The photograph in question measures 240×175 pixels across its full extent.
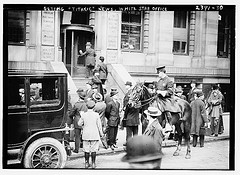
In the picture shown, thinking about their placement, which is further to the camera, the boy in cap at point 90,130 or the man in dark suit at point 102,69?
the man in dark suit at point 102,69

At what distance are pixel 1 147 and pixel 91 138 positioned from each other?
5.65 feet

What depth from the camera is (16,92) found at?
263 inches

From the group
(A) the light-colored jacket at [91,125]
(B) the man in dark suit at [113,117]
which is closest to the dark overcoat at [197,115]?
(B) the man in dark suit at [113,117]

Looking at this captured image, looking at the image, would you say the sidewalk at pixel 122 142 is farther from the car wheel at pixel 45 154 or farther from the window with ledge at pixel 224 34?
the window with ledge at pixel 224 34

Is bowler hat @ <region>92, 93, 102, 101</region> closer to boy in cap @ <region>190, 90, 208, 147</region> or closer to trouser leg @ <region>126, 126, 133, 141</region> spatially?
trouser leg @ <region>126, 126, 133, 141</region>

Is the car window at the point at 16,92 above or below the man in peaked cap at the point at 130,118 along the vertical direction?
above

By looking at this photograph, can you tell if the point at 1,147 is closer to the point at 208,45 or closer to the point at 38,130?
the point at 38,130

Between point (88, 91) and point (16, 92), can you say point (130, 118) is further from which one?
point (16, 92)

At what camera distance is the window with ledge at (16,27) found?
6973mm

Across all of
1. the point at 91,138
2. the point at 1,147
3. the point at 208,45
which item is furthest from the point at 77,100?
the point at 208,45

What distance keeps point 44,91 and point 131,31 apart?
2161 millimetres

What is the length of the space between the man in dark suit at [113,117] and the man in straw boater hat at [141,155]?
1.05 feet

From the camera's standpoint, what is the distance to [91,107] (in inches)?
271

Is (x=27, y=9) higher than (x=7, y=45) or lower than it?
higher
